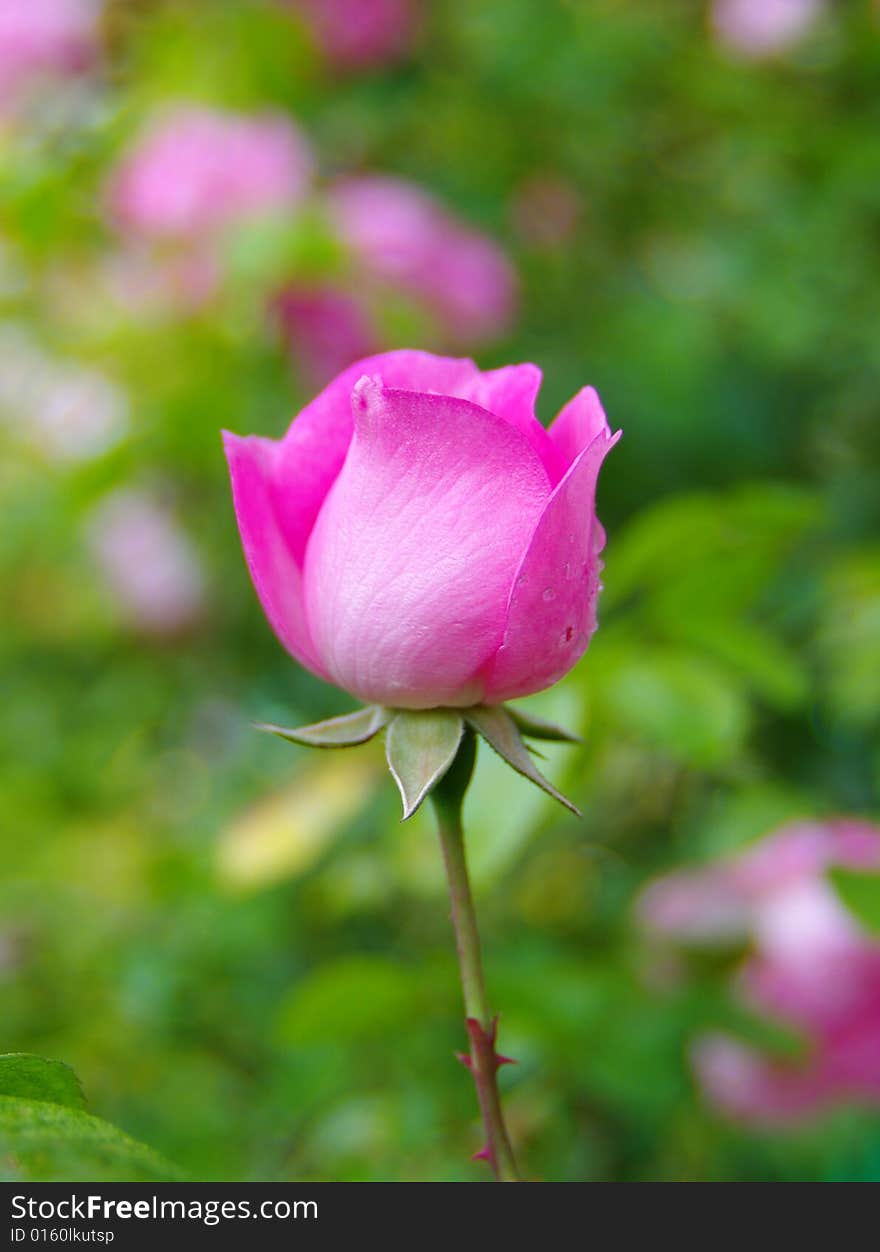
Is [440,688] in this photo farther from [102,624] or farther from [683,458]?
[102,624]

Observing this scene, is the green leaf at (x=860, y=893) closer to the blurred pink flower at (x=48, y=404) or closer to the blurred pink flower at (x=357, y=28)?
the blurred pink flower at (x=48, y=404)

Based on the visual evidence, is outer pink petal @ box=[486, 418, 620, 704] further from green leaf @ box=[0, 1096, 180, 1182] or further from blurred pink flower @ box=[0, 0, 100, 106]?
blurred pink flower @ box=[0, 0, 100, 106]

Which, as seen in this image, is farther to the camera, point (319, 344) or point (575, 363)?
point (575, 363)

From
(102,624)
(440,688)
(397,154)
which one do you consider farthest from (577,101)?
(440,688)

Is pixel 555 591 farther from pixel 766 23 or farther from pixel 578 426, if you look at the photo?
pixel 766 23

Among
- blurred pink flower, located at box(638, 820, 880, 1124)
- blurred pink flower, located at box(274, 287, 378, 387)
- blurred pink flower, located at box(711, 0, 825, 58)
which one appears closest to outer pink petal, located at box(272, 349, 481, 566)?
blurred pink flower, located at box(638, 820, 880, 1124)

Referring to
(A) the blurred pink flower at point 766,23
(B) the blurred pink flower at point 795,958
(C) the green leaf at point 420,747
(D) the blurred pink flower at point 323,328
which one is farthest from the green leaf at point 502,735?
(A) the blurred pink flower at point 766,23
